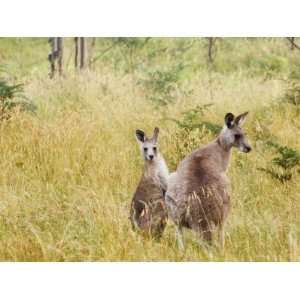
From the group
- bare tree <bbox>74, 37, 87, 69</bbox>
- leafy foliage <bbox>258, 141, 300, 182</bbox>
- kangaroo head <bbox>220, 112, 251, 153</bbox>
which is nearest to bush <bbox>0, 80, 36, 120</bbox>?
bare tree <bbox>74, 37, 87, 69</bbox>

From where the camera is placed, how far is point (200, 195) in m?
6.75

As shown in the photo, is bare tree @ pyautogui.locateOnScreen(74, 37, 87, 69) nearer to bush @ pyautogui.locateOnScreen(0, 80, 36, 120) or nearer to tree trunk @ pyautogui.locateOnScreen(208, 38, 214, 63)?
bush @ pyautogui.locateOnScreen(0, 80, 36, 120)

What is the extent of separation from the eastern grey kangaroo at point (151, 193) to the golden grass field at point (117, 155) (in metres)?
0.12

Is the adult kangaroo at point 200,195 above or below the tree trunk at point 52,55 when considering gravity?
below

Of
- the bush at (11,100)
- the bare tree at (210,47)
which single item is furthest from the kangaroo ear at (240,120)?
the bush at (11,100)

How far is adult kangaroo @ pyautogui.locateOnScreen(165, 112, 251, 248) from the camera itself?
263 inches

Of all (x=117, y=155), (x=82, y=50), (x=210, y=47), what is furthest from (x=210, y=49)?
(x=117, y=155)

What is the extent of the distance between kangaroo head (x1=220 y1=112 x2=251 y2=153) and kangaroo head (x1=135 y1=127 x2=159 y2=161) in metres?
0.71

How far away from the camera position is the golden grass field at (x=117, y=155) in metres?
6.83

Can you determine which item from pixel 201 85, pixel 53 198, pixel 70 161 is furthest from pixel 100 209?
pixel 201 85

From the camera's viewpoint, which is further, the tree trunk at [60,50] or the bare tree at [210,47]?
the tree trunk at [60,50]

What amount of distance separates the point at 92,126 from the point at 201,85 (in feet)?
4.72

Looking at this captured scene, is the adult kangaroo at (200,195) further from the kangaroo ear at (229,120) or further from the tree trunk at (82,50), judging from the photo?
the tree trunk at (82,50)

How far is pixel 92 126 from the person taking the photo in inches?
336
